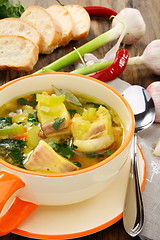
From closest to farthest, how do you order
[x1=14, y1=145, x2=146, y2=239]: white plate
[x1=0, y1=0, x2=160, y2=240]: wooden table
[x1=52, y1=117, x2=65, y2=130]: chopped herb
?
[x1=14, y1=145, x2=146, y2=239]: white plate
[x1=52, y1=117, x2=65, y2=130]: chopped herb
[x1=0, y1=0, x2=160, y2=240]: wooden table

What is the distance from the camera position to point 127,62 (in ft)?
9.69

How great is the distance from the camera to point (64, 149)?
5.88 feet

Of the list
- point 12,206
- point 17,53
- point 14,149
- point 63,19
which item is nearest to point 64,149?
point 14,149

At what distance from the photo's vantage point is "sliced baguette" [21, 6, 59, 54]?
3166 millimetres

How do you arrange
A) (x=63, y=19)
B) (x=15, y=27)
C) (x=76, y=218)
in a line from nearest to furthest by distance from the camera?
1. (x=76, y=218)
2. (x=15, y=27)
3. (x=63, y=19)

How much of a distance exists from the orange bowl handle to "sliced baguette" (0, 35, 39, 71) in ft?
4.90

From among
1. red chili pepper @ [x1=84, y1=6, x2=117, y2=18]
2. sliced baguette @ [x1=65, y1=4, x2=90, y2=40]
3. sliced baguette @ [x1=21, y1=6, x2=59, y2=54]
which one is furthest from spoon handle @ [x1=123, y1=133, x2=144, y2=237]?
red chili pepper @ [x1=84, y1=6, x2=117, y2=18]

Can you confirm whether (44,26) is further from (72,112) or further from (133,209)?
(133,209)

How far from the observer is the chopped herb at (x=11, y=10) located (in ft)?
11.1

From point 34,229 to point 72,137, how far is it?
471mm

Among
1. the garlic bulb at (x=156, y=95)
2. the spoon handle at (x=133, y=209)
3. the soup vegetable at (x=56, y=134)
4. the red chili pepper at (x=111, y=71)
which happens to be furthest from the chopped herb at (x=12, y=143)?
the red chili pepper at (x=111, y=71)

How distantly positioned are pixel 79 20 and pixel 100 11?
0.86 feet

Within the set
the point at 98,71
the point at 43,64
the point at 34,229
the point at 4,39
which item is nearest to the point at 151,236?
the point at 34,229

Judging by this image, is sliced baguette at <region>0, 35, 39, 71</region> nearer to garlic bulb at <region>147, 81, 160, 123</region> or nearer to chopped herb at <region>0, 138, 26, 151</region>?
garlic bulb at <region>147, 81, 160, 123</region>
